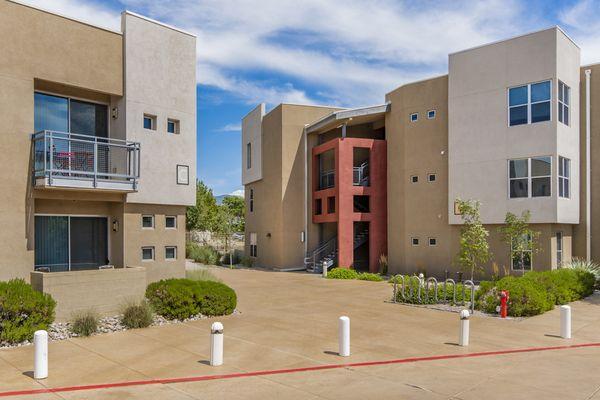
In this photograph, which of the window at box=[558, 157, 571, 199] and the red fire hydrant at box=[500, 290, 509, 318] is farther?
the window at box=[558, 157, 571, 199]

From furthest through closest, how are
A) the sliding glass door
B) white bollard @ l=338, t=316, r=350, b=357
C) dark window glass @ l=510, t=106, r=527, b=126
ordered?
dark window glass @ l=510, t=106, r=527, b=126
the sliding glass door
white bollard @ l=338, t=316, r=350, b=357

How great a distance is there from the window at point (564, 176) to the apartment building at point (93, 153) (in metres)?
16.3

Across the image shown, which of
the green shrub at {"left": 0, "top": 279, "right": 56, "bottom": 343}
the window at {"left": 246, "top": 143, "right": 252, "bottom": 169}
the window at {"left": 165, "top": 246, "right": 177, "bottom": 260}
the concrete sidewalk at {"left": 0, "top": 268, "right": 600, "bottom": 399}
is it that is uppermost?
the window at {"left": 246, "top": 143, "right": 252, "bottom": 169}

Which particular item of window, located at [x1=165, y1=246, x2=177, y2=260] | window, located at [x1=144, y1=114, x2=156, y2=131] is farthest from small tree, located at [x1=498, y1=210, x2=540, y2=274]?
window, located at [x1=144, y1=114, x2=156, y2=131]

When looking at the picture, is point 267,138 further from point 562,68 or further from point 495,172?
point 562,68

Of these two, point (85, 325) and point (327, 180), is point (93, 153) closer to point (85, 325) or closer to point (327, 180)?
point (85, 325)

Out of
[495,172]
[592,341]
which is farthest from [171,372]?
[495,172]

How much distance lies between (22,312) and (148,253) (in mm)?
5911

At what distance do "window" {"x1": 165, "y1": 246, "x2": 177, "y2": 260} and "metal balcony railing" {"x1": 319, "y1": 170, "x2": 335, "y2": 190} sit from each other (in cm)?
1626

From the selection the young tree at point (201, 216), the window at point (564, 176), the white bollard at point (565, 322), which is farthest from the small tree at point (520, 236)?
the young tree at point (201, 216)

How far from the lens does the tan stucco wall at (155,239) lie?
16656 millimetres

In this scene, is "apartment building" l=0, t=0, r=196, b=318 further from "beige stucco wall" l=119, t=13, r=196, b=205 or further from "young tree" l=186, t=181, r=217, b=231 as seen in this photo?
"young tree" l=186, t=181, r=217, b=231

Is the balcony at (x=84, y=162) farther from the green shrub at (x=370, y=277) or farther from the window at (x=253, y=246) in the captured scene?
the window at (x=253, y=246)

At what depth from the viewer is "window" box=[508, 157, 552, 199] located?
897 inches
